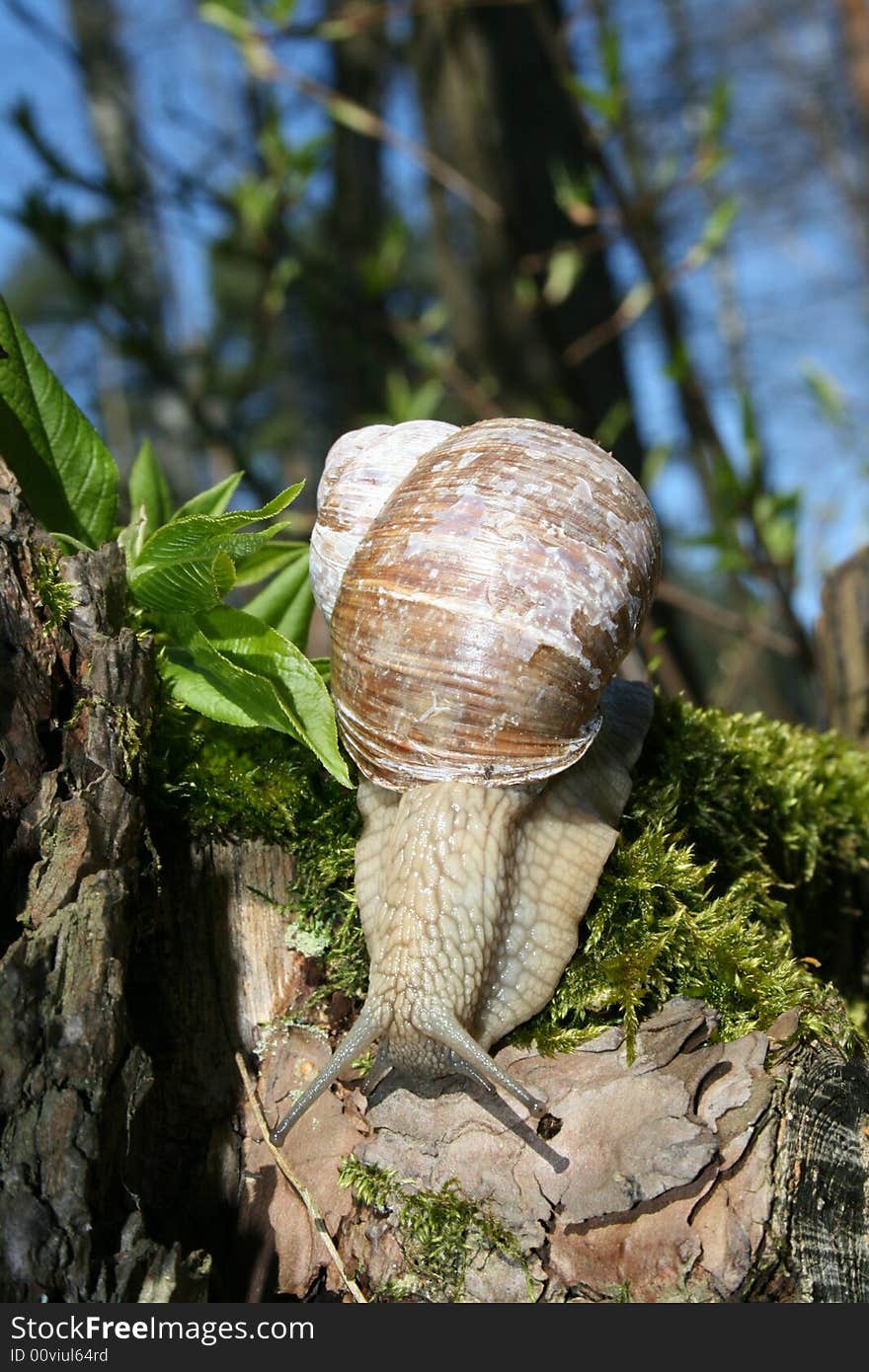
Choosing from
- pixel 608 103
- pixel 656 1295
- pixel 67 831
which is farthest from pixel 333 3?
pixel 656 1295

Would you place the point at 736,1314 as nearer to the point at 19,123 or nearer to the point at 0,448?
the point at 0,448

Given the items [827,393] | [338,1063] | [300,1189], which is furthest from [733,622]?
[300,1189]

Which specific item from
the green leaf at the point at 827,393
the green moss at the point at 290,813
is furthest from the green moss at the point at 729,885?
the green leaf at the point at 827,393

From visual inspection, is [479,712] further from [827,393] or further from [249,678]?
[827,393]

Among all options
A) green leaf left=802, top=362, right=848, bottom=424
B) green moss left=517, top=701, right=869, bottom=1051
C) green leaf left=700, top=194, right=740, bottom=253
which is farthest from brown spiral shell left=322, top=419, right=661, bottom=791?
green leaf left=802, top=362, right=848, bottom=424

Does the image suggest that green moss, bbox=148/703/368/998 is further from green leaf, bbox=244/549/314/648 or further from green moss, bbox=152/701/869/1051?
green leaf, bbox=244/549/314/648

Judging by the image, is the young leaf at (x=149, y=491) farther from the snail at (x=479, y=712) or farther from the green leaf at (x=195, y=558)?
the snail at (x=479, y=712)
